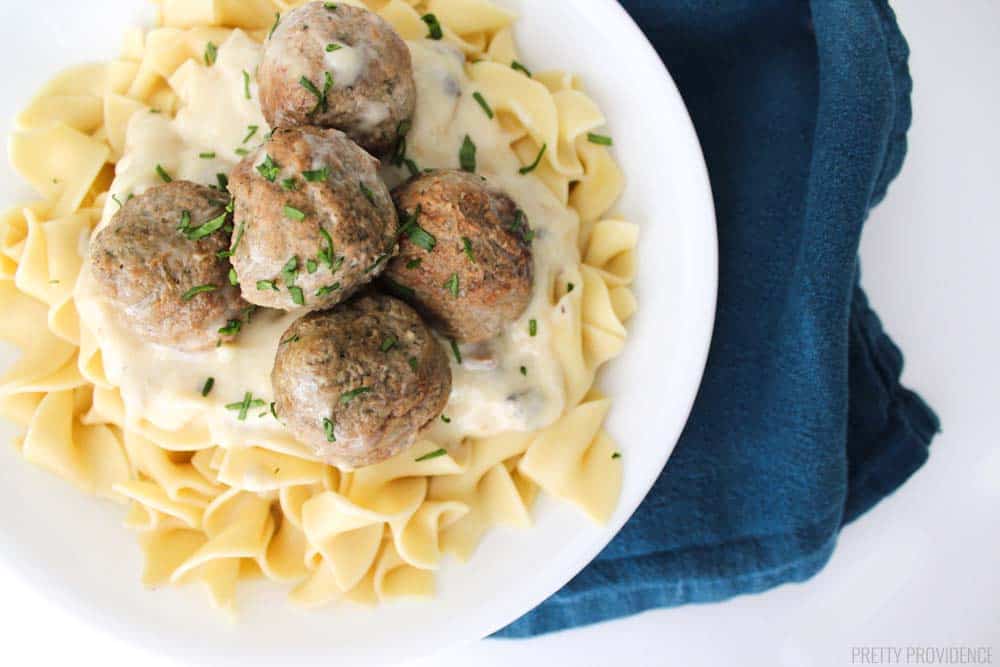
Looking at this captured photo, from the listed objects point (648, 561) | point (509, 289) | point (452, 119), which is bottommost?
point (648, 561)

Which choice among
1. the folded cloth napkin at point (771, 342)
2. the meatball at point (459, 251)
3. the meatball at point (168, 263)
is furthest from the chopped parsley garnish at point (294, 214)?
the folded cloth napkin at point (771, 342)

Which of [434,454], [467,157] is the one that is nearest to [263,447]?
[434,454]

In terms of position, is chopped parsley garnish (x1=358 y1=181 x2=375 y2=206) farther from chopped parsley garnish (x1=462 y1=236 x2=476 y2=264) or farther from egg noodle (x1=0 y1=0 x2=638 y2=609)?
egg noodle (x1=0 y1=0 x2=638 y2=609)

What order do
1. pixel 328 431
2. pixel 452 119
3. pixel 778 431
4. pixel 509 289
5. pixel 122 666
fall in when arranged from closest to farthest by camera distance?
pixel 328 431 < pixel 509 289 < pixel 452 119 < pixel 778 431 < pixel 122 666

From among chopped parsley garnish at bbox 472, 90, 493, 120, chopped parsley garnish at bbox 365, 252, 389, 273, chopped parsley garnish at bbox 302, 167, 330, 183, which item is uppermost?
chopped parsley garnish at bbox 302, 167, 330, 183

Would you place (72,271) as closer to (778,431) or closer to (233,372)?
(233,372)

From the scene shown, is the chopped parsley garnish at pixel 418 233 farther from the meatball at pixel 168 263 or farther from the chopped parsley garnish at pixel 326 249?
the meatball at pixel 168 263

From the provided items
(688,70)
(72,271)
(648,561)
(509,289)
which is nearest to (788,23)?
(688,70)

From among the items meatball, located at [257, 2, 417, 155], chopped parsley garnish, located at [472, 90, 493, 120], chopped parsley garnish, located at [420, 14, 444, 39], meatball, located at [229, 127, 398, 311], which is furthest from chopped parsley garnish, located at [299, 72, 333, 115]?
chopped parsley garnish, located at [420, 14, 444, 39]
